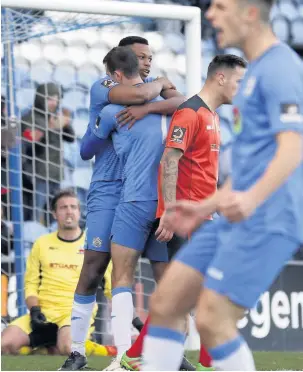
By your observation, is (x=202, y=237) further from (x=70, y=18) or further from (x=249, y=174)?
(x=70, y=18)

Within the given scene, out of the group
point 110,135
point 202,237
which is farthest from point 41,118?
point 202,237

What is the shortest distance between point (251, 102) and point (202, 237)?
0.46m

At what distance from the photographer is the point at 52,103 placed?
8.41 meters

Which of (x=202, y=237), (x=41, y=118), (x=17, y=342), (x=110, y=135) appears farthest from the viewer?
(x=41, y=118)

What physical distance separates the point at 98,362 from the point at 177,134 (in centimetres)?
206

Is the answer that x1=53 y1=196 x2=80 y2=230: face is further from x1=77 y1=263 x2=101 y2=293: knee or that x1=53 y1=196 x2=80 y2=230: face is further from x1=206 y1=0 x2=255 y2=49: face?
x1=206 y1=0 x2=255 y2=49: face

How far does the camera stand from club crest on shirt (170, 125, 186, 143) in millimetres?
4605

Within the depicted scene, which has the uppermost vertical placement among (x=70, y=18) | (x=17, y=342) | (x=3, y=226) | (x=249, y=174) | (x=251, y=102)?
(x=70, y=18)

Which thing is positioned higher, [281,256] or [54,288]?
[281,256]

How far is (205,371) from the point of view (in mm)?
4770

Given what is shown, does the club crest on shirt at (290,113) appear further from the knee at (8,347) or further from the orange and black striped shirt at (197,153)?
the knee at (8,347)

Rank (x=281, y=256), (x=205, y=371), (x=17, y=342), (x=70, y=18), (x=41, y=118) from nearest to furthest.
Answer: (x=281, y=256) → (x=205, y=371) → (x=17, y=342) → (x=70, y=18) → (x=41, y=118)

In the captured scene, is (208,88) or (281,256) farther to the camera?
(208,88)

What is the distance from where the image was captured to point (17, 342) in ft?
22.7
